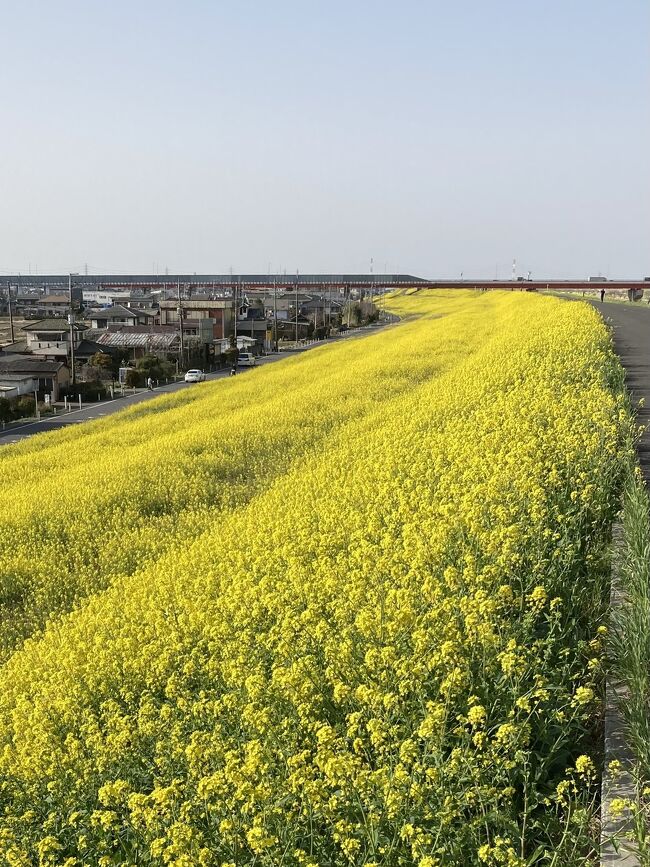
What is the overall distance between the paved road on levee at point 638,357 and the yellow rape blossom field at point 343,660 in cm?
75

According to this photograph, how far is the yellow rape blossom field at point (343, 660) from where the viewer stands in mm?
3102

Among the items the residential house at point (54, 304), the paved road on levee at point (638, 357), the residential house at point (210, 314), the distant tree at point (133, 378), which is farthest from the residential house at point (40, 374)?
the residential house at point (54, 304)

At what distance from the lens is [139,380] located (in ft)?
157

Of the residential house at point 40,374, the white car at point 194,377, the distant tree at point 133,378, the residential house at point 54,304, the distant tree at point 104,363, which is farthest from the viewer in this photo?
the residential house at point 54,304

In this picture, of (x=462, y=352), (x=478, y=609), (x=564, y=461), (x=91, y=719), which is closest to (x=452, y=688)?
(x=478, y=609)

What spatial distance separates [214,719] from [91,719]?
932mm

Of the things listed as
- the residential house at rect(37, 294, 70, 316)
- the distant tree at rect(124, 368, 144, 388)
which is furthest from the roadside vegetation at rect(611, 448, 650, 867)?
the residential house at rect(37, 294, 70, 316)

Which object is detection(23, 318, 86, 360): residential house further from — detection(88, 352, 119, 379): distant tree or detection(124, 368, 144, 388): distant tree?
detection(124, 368, 144, 388): distant tree

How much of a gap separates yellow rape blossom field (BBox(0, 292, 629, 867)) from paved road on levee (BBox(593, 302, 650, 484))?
0.75 metres

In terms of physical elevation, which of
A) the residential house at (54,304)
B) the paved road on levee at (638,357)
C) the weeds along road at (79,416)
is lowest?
the weeds along road at (79,416)

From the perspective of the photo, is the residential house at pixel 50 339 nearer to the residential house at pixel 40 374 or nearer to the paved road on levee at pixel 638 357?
the residential house at pixel 40 374

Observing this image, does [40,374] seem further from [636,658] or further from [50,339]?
[636,658]

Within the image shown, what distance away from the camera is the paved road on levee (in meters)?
9.24

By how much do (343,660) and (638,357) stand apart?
17435mm
